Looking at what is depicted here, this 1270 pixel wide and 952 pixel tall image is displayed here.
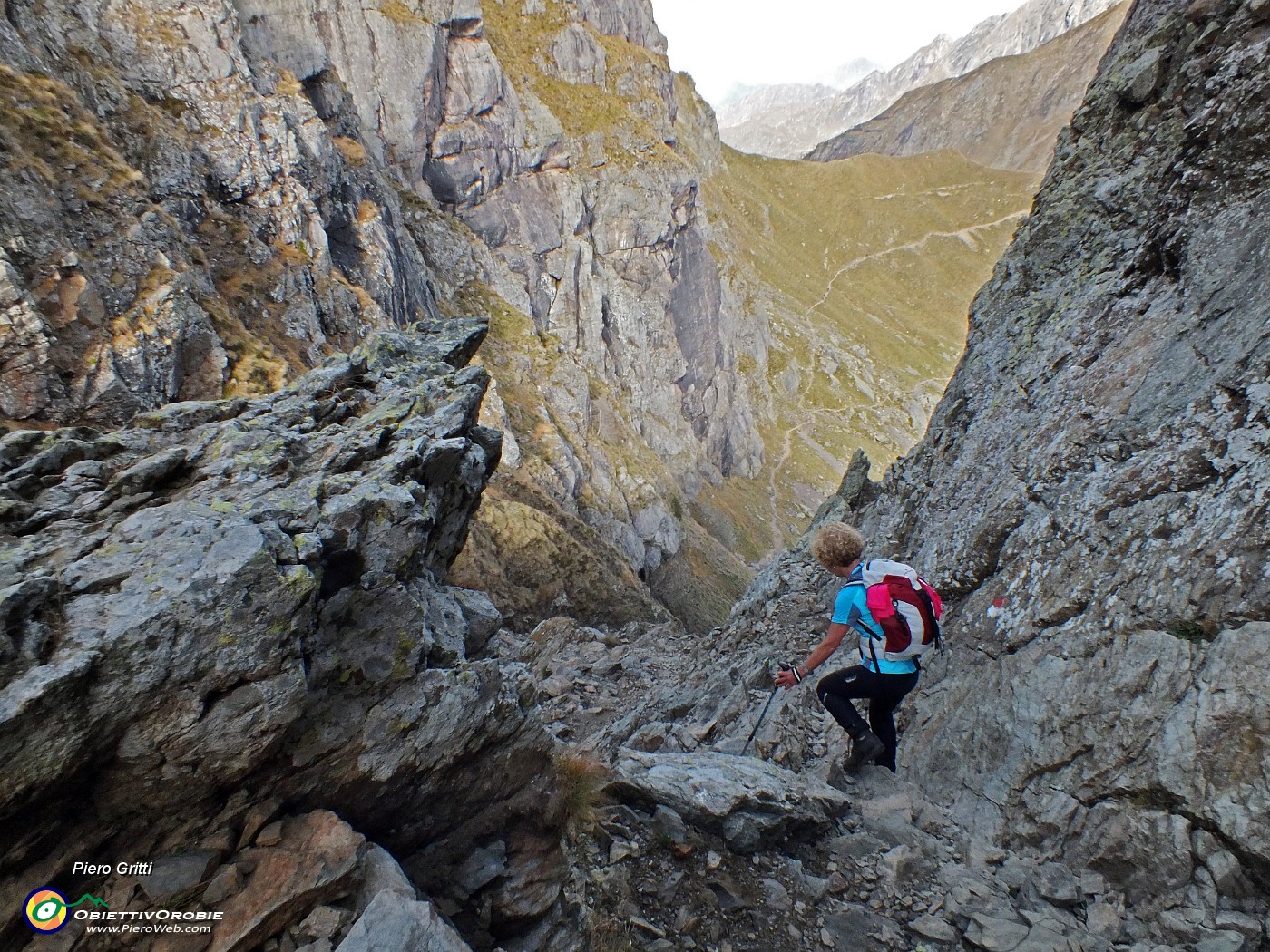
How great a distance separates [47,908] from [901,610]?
28.7ft

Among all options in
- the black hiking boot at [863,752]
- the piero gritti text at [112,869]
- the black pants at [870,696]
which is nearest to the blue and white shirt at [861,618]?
the black pants at [870,696]

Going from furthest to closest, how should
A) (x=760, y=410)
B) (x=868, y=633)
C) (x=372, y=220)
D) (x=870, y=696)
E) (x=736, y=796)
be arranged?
(x=760, y=410), (x=372, y=220), (x=870, y=696), (x=736, y=796), (x=868, y=633)

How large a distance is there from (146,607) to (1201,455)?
12.3 meters

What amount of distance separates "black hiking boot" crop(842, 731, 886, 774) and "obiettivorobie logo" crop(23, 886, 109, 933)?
28.8 ft

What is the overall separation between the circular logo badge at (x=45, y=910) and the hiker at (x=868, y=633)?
7.55m

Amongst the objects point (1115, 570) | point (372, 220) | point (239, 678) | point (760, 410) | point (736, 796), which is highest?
point (372, 220)

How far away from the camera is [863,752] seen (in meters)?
8.48

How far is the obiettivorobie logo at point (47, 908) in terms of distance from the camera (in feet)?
15.7

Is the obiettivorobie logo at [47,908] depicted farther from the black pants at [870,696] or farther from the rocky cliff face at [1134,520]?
the rocky cliff face at [1134,520]

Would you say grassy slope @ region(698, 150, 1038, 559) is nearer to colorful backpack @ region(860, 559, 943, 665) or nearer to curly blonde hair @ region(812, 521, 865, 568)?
curly blonde hair @ region(812, 521, 865, 568)

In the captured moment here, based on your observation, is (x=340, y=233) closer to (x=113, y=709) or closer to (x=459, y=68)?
(x=459, y=68)

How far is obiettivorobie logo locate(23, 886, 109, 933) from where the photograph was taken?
479 cm

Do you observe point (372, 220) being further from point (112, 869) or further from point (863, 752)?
point (863, 752)

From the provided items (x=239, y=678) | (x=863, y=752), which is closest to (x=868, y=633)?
(x=863, y=752)
